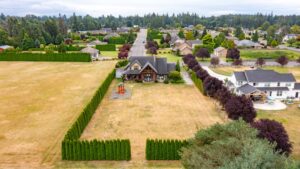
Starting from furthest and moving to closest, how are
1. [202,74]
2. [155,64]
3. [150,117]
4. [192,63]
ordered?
[192,63] → [155,64] → [202,74] → [150,117]

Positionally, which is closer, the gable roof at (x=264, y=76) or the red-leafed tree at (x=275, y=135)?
the red-leafed tree at (x=275, y=135)

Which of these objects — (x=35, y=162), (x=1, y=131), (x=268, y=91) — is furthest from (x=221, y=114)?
(x=1, y=131)

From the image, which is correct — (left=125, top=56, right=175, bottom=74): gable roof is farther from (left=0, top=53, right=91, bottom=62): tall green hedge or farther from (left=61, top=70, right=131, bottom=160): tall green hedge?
(left=61, top=70, right=131, bottom=160): tall green hedge

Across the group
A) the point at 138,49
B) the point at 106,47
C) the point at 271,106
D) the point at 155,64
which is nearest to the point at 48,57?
the point at 106,47

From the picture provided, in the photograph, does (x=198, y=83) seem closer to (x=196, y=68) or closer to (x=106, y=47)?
(x=196, y=68)

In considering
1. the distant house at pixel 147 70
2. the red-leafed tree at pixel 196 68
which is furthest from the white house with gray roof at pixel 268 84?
the distant house at pixel 147 70

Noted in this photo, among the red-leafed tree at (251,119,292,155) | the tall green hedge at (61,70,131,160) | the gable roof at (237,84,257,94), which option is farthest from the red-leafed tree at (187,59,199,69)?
the tall green hedge at (61,70,131,160)

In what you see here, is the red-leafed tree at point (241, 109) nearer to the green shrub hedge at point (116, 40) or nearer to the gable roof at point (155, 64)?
the gable roof at point (155, 64)
